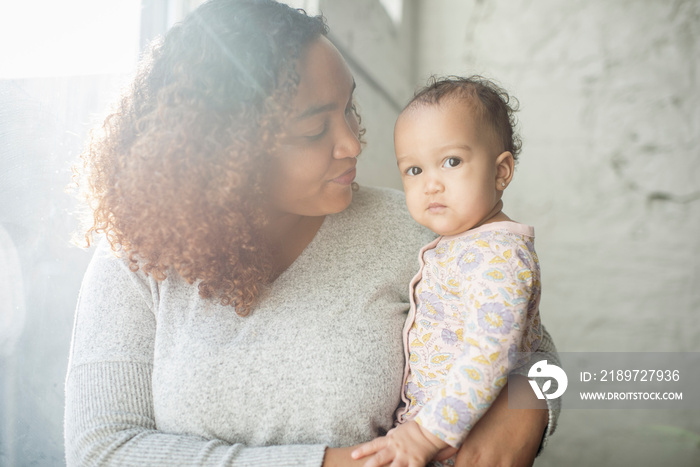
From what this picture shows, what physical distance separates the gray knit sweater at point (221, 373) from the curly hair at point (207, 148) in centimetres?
7

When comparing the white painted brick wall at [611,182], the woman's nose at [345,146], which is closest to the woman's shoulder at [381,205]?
the woman's nose at [345,146]

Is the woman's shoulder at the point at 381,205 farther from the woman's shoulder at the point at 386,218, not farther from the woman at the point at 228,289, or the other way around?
the woman at the point at 228,289

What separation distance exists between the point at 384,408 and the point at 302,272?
0.33 metres

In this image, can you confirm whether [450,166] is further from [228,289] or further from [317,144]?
[228,289]

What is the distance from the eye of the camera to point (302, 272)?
1062 mm

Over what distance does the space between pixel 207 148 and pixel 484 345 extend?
0.64m

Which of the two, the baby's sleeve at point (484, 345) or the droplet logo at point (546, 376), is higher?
the baby's sleeve at point (484, 345)

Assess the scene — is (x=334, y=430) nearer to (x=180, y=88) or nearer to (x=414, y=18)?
(x=180, y=88)

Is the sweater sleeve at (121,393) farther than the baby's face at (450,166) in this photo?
No

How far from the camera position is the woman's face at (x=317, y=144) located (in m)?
1.00

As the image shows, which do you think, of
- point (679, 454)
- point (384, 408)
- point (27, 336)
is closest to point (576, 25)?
point (679, 454)

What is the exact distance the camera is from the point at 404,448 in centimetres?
84

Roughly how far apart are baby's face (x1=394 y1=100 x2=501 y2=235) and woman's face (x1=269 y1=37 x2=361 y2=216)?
0.49 ft

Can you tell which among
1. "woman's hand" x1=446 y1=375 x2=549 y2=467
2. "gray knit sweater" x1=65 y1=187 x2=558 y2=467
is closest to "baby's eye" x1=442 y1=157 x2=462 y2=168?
"gray knit sweater" x1=65 y1=187 x2=558 y2=467
